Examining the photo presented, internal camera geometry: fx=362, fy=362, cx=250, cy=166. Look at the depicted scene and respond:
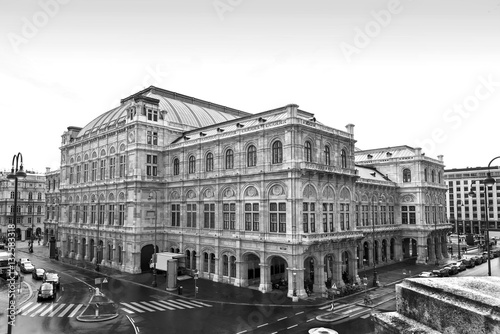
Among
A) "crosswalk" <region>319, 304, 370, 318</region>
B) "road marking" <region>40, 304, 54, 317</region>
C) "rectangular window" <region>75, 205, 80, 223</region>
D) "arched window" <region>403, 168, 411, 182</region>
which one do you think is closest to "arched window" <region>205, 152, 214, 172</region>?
"crosswalk" <region>319, 304, 370, 318</region>

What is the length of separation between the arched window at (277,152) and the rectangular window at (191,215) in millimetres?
17422

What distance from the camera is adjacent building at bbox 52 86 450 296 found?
4506 cm

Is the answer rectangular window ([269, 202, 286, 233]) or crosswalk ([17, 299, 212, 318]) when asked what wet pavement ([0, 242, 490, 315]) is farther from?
rectangular window ([269, 202, 286, 233])

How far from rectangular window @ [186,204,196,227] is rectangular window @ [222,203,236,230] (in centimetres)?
693

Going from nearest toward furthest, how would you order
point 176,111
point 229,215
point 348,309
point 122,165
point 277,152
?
point 348,309, point 277,152, point 229,215, point 122,165, point 176,111

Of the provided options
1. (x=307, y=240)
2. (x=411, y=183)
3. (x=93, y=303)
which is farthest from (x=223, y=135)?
(x=411, y=183)

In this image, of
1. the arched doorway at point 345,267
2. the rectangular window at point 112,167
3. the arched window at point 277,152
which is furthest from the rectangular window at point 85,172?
the arched doorway at point 345,267

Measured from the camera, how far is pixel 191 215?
57.1 metres

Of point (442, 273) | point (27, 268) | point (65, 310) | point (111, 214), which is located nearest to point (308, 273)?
point (442, 273)

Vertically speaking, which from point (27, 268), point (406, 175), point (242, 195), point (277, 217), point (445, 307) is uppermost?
point (406, 175)

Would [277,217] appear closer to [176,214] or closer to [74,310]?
[176,214]

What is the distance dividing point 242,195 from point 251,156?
5447mm

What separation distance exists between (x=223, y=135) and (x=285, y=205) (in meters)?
14.7

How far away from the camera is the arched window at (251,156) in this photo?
48.9 m
